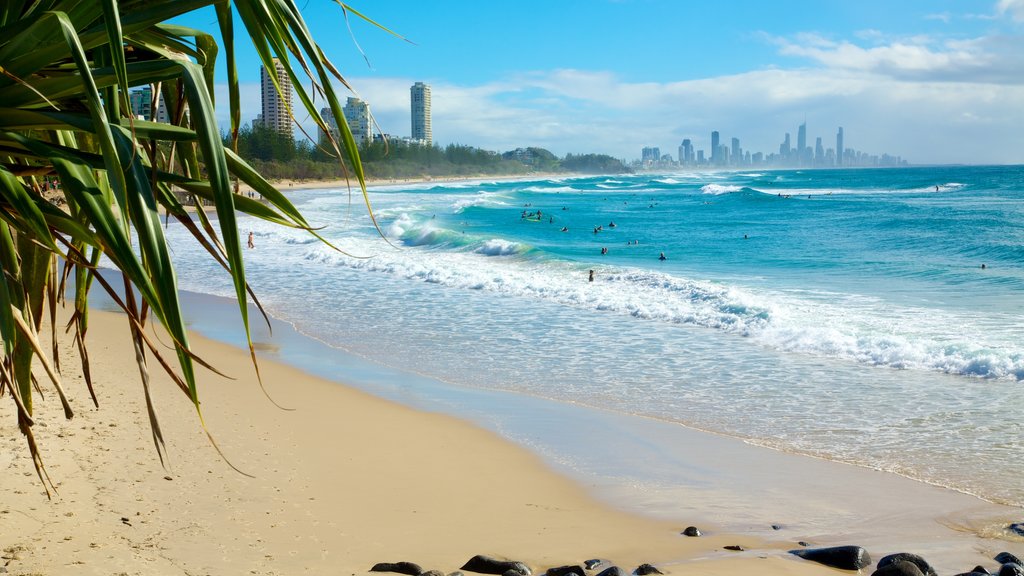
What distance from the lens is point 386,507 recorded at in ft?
15.6

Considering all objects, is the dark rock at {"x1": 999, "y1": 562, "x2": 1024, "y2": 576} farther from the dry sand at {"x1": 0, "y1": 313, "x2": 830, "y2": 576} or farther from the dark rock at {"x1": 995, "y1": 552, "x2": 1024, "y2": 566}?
the dry sand at {"x1": 0, "y1": 313, "x2": 830, "y2": 576}

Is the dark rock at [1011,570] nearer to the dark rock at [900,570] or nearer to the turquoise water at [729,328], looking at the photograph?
the dark rock at [900,570]

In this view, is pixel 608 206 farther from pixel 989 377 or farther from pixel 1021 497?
pixel 1021 497

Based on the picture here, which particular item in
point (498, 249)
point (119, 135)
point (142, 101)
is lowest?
point (498, 249)

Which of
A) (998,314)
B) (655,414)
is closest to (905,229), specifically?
(998,314)

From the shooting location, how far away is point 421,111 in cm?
18362

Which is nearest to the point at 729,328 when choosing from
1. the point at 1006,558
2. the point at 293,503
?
the point at 1006,558

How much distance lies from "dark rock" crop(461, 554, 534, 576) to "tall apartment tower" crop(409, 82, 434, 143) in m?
179

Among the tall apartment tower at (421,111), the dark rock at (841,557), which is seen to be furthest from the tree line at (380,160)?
the dark rock at (841,557)

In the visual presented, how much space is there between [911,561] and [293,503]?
308cm

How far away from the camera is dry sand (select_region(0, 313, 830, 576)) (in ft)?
12.2

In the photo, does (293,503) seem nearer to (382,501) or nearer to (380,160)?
(382,501)

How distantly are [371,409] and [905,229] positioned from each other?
28.8 metres

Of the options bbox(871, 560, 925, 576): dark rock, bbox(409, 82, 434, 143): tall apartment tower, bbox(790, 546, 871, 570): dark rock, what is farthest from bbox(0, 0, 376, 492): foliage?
bbox(409, 82, 434, 143): tall apartment tower
